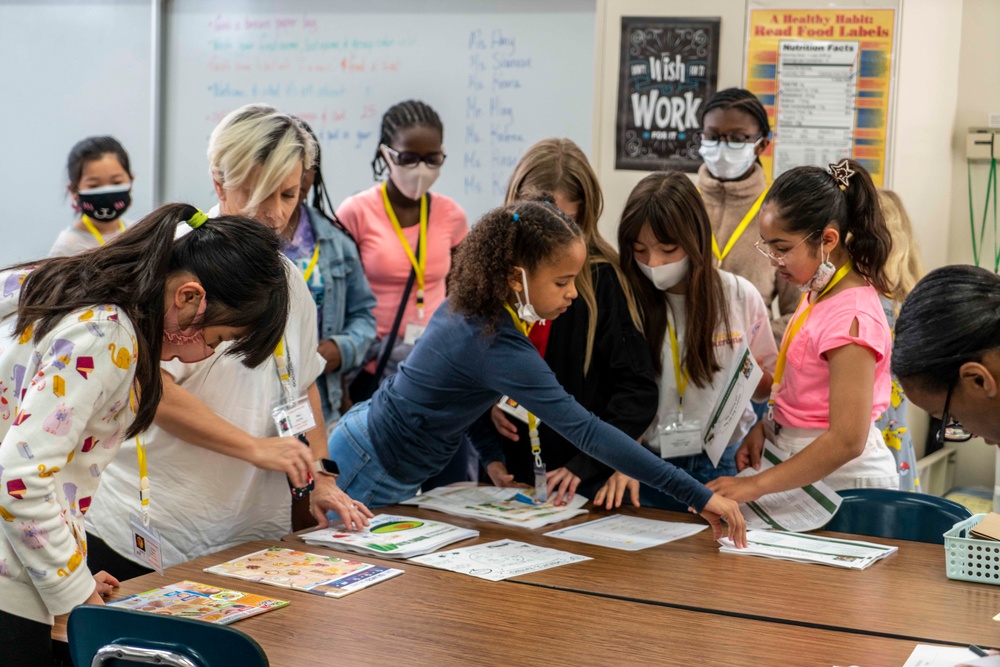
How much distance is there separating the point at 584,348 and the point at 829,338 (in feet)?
2.07

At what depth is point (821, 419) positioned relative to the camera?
254 cm

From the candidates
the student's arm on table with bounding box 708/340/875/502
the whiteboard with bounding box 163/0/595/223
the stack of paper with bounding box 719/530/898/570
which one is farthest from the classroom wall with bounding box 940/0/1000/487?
the stack of paper with bounding box 719/530/898/570

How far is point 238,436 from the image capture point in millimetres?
2176

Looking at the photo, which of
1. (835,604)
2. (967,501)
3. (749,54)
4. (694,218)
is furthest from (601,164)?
(835,604)

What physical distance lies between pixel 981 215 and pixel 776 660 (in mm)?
3642

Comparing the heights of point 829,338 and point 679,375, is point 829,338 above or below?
above

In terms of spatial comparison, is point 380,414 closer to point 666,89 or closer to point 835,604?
point 835,604

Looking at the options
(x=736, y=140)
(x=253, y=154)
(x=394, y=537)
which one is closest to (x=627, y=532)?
(x=394, y=537)

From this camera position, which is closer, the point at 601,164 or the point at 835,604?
the point at 835,604

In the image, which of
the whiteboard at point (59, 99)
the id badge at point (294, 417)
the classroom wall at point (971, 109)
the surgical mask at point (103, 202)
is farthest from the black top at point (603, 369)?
the whiteboard at point (59, 99)

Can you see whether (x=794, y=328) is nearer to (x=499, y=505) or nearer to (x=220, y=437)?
(x=499, y=505)

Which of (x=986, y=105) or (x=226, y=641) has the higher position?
(x=986, y=105)

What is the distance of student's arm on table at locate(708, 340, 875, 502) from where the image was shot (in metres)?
2.35

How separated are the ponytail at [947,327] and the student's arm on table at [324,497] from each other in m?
1.22
